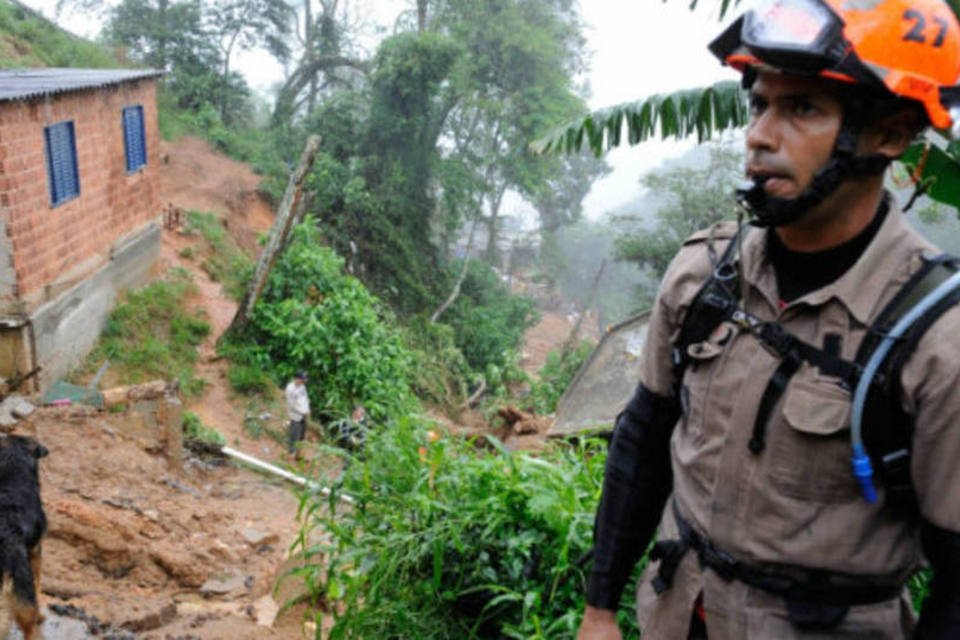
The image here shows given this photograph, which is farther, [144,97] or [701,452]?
[144,97]

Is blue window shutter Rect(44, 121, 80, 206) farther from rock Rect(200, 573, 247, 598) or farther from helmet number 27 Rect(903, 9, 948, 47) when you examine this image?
helmet number 27 Rect(903, 9, 948, 47)

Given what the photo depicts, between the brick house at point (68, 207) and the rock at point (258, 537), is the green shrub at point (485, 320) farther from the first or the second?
the rock at point (258, 537)

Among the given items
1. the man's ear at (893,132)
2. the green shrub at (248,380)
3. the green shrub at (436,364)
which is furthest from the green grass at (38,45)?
the man's ear at (893,132)

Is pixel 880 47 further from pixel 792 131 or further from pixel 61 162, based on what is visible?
pixel 61 162

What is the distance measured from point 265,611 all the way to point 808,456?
199 inches

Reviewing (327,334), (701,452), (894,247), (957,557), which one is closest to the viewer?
(957,557)

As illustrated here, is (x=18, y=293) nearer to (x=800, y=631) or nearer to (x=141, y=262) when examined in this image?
(x=141, y=262)

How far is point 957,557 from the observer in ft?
4.04

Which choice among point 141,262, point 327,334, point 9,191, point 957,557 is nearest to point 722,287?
point 957,557

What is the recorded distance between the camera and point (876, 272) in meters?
1.37

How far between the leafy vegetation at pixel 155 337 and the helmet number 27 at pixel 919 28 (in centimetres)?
1108

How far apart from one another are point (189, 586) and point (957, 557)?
20.1 ft

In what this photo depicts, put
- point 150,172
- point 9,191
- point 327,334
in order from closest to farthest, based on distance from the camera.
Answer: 1. point 9,191
2. point 327,334
3. point 150,172

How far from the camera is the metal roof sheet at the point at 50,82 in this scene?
340 inches
